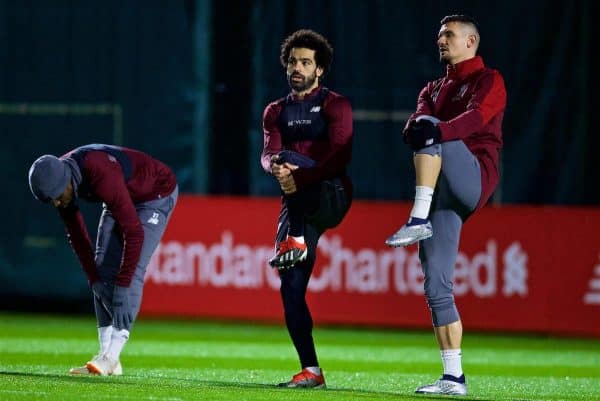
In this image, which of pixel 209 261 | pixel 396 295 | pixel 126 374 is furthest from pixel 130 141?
pixel 126 374

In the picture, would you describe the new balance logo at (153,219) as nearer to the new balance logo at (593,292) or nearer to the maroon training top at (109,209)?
the maroon training top at (109,209)

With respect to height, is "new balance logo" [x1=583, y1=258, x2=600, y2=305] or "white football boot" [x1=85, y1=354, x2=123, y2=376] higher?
"white football boot" [x1=85, y1=354, x2=123, y2=376]

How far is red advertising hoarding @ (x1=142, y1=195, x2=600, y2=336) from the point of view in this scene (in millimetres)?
13719

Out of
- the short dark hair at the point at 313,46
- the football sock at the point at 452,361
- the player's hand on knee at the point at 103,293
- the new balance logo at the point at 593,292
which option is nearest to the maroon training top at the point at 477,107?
the short dark hair at the point at 313,46

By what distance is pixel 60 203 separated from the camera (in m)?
8.71

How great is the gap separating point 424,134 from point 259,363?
360 cm

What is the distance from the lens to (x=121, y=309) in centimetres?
906

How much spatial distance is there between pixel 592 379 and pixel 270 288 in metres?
4.84

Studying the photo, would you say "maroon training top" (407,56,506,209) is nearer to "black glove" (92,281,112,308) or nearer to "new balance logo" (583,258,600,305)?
"black glove" (92,281,112,308)

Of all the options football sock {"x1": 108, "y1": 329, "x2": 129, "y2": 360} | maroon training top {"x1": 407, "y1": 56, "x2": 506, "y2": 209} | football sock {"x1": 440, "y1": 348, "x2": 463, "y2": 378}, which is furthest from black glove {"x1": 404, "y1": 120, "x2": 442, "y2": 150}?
football sock {"x1": 108, "y1": 329, "x2": 129, "y2": 360}

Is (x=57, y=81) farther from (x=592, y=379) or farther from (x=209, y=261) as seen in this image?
(x=592, y=379)

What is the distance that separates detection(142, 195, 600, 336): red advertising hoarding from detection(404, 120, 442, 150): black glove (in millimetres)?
5845

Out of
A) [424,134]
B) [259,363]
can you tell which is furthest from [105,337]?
[424,134]

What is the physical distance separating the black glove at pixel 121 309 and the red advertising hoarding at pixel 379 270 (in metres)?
5.31
